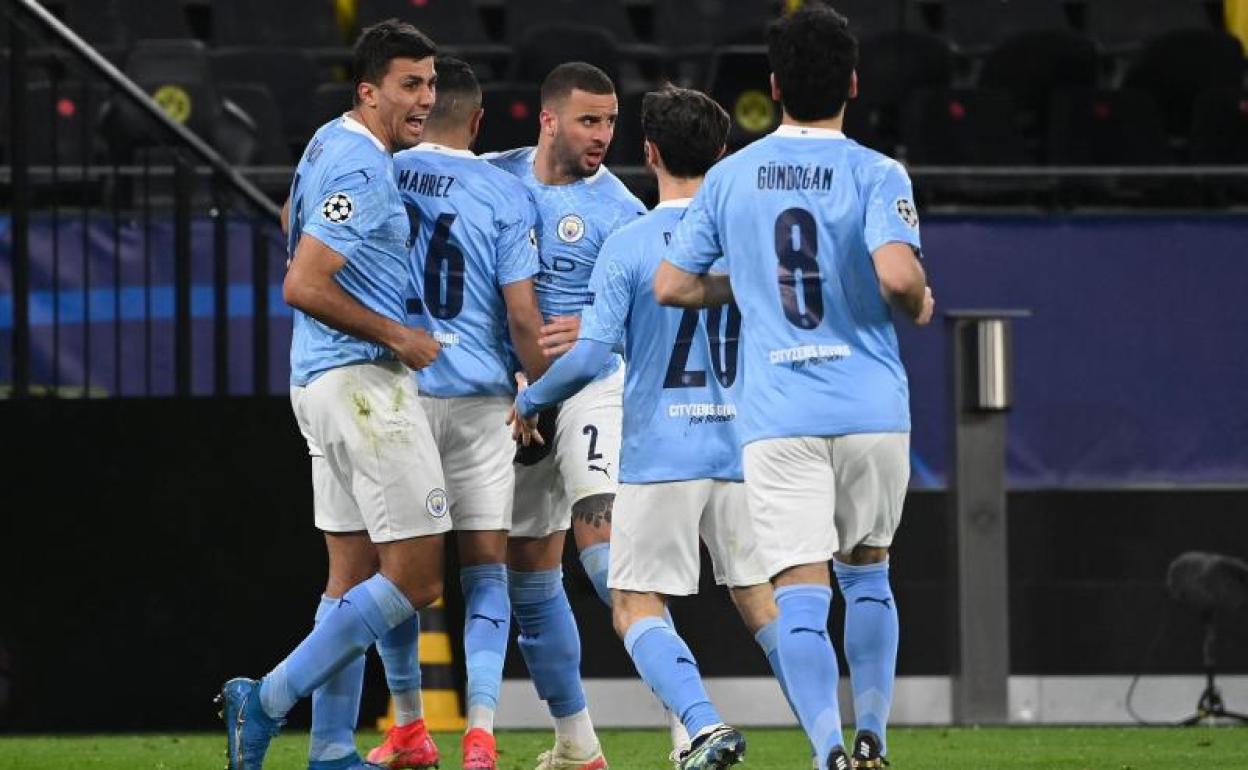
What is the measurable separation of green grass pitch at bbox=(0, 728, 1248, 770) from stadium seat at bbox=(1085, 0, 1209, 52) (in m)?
7.34

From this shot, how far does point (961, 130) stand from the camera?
12914 mm

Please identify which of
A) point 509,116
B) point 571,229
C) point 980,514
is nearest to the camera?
point 571,229

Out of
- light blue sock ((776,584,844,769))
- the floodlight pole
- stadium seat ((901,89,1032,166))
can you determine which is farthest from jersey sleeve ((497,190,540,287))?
stadium seat ((901,89,1032,166))

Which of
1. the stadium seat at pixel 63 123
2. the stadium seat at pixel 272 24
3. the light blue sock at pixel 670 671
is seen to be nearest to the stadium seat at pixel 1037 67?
the stadium seat at pixel 272 24

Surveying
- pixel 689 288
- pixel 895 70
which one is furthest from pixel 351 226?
pixel 895 70

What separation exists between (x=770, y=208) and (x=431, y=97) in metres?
1.20

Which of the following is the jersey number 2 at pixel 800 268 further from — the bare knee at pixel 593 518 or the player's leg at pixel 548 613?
the player's leg at pixel 548 613

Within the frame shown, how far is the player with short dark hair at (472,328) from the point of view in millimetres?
6832

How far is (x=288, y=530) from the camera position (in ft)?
30.4

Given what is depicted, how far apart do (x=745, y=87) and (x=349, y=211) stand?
746 cm

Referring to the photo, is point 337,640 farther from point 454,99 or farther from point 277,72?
point 277,72

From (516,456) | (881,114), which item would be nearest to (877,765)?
(516,456)

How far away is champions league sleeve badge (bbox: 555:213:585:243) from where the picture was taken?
7.36 m

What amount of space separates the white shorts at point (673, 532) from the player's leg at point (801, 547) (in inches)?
24.7
